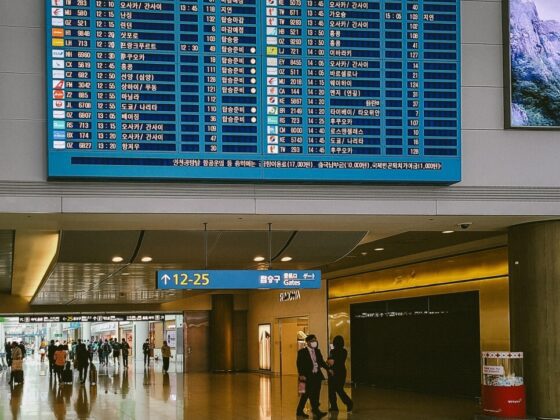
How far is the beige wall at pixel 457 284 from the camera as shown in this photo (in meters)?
20.5

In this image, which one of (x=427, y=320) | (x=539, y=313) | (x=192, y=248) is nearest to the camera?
(x=539, y=313)

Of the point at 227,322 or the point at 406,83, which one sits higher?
the point at 406,83

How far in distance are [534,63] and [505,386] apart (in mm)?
5015

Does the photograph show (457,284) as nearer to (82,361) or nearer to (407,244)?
(407,244)

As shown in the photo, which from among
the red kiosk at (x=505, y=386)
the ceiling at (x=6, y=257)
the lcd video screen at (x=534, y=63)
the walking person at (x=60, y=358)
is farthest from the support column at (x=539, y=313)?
the walking person at (x=60, y=358)

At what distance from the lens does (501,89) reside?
46.7ft

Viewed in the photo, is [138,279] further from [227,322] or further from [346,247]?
[227,322]

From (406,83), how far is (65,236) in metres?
6.44

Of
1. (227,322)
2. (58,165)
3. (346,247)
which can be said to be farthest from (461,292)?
(227,322)

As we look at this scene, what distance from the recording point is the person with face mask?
17.4 meters

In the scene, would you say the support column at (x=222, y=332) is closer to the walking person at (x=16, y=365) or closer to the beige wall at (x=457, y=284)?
the walking person at (x=16, y=365)

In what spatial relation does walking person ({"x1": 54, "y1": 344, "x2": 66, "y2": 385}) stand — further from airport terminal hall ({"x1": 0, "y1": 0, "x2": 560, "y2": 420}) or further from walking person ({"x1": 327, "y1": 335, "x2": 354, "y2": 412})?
airport terminal hall ({"x1": 0, "y1": 0, "x2": 560, "y2": 420})

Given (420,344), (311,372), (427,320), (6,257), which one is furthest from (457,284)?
(6,257)

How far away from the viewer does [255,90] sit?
13.3 m
